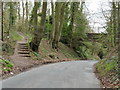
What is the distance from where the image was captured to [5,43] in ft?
47.7

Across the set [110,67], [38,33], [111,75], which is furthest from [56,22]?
[111,75]

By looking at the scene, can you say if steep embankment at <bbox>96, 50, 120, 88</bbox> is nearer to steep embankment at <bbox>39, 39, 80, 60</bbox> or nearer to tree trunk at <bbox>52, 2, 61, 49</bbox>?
steep embankment at <bbox>39, 39, 80, 60</bbox>

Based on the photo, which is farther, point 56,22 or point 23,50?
point 56,22

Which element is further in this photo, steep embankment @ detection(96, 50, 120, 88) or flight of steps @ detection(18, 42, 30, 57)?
flight of steps @ detection(18, 42, 30, 57)

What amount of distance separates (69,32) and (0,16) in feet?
54.6

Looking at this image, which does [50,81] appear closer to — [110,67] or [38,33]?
[110,67]

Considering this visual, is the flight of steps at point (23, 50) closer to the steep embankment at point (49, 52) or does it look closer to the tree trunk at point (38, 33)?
the tree trunk at point (38, 33)

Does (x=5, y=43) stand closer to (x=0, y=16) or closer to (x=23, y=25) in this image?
(x=0, y=16)

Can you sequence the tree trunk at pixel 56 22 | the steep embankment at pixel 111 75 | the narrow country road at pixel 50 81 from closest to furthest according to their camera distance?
the narrow country road at pixel 50 81 < the steep embankment at pixel 111 75 < the tree trunk at pixel 56 22

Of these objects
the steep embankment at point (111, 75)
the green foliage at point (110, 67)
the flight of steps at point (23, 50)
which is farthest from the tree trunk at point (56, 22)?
the steep embankment at point (111, 75)

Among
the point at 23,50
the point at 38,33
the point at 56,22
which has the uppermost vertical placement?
the point at 56,22

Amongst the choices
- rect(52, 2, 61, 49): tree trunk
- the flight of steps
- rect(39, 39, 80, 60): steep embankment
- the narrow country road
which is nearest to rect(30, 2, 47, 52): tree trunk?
the flight of steps

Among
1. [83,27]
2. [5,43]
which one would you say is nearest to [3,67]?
[5,43]

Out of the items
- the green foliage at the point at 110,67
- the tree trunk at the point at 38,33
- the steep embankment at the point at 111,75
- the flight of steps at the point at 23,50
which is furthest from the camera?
the tree trunk at the point at 38,33
